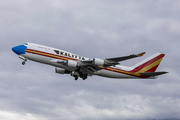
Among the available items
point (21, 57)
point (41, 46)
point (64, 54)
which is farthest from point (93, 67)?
point (21, 57)

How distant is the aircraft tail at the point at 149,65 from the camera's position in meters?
54.3

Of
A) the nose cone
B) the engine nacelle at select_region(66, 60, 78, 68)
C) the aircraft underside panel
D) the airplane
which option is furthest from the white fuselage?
the aircraft underside panel

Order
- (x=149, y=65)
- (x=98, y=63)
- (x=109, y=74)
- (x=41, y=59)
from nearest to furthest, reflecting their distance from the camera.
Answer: (x=98, y=63)
(x=41, y=59)
(x=109, y=74)
(x=149, y=65)

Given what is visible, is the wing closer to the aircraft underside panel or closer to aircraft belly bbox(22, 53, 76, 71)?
the aircraft underside panel

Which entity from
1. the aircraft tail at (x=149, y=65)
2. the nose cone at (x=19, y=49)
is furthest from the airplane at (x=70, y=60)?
the aircraft tail at (x=149, y=65)

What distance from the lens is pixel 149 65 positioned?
183 ft

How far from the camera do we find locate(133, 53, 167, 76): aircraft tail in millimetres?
54331

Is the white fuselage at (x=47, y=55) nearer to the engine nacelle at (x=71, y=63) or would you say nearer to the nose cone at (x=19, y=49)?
the nose cone at (x=19, y=49)

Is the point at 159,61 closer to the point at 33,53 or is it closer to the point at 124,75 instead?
the point at 124,75

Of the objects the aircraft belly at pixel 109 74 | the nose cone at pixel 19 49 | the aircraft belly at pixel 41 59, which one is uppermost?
the nose cone at pixel 19 49

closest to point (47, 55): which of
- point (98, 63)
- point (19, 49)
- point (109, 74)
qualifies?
point (19, 49)

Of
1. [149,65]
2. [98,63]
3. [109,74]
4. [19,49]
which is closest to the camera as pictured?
[98,63]

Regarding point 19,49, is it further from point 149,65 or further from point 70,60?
point 149,65

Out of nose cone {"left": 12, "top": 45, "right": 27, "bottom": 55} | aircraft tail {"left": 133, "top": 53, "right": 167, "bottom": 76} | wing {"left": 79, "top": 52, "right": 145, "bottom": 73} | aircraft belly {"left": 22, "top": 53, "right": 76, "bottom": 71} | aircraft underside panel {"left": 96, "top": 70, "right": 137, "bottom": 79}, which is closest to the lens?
wing {"left": 79, "top": 52, "right": 145, "bottom": 73}
